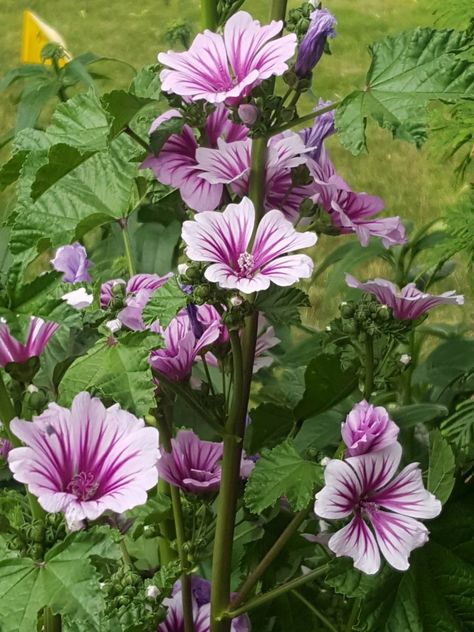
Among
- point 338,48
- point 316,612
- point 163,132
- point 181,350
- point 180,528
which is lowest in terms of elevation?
point 338,48

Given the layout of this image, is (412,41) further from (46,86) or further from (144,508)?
(46,86)

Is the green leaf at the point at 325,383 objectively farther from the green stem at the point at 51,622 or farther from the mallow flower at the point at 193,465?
the green stem at the point at 51,622

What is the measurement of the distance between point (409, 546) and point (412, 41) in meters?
0.25

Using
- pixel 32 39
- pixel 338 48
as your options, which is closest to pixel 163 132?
pixel 32 39

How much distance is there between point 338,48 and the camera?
235 cm

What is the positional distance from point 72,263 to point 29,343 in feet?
0.48

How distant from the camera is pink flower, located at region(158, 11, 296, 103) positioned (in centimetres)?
48

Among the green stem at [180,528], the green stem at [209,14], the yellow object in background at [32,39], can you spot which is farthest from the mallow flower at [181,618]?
the yellow object in background at [32,39]

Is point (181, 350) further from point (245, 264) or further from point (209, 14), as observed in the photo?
point (209, 14)

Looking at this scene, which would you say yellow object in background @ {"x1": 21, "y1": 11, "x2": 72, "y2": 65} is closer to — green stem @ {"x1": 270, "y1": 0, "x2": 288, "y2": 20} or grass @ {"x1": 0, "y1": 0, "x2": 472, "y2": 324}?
grass @ {"x1": 0, "y1": 0, "x2": 472, "y2": 324}

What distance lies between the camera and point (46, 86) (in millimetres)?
1050

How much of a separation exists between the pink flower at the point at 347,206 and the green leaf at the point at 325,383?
0.26 ft

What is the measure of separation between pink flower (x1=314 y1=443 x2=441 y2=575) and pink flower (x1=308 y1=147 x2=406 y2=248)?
0.12 metres

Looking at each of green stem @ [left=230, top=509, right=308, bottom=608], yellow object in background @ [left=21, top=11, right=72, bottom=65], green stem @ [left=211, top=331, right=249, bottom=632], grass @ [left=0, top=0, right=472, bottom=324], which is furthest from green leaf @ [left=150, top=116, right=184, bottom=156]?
grass @ [left=0, top=0, right=472, bottom=324]
